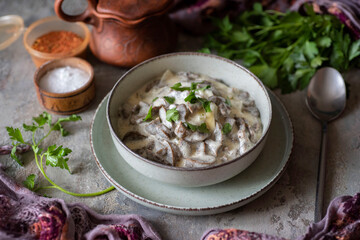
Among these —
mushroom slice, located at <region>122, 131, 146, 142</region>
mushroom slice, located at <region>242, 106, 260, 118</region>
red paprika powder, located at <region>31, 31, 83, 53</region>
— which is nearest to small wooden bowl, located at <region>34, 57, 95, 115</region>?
red paprika powder, located at <region>31, 31, 83, 53</region>

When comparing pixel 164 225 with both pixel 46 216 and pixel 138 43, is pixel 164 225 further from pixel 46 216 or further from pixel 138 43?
pixel 138 43

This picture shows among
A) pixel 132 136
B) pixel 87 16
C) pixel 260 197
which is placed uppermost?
pixel 87 16

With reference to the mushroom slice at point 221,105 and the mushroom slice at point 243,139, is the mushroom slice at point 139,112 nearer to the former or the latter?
the mushroom slice at point 221,105

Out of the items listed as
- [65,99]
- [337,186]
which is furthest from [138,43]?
[337,186]

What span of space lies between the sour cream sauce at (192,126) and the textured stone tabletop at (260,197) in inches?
9.1

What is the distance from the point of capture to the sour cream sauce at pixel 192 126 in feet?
5.65

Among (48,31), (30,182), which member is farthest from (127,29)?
(30,182)

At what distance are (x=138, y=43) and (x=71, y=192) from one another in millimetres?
882

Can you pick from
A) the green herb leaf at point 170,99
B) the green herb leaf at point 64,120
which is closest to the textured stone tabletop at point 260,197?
the green herb leaf at point 64,120

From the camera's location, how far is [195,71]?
216 centimetres

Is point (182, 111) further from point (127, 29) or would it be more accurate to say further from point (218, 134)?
point (127, 29)

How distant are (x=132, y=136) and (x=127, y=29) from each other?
667mm

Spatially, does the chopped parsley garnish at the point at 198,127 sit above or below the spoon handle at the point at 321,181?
above

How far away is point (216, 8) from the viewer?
2529mm
